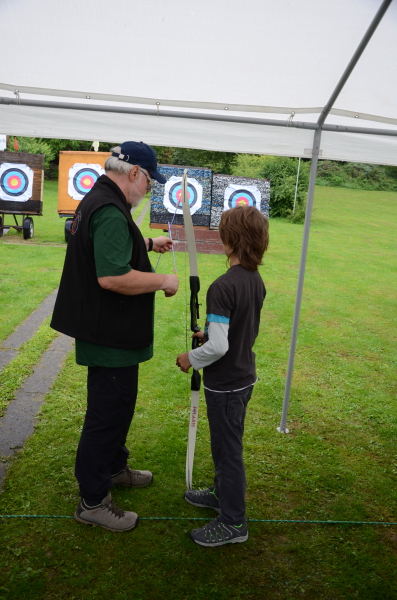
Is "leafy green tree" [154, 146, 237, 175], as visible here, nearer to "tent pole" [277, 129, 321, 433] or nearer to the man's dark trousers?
"tent pole" [277, 129, 321, 433]

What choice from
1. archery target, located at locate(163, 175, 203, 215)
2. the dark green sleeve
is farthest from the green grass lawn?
archery target, located at locate(163, 175, 203, 215)

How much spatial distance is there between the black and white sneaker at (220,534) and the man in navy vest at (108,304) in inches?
12.3

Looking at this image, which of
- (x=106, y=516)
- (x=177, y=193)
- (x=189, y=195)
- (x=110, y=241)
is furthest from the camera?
(x=189, y=195)

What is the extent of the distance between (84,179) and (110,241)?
893 centimetres

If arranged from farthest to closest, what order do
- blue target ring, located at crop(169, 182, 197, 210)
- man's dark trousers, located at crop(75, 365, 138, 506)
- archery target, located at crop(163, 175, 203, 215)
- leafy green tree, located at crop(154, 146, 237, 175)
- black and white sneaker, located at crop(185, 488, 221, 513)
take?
leafy green tree, located at crop(154, 146, 237, 175), archery target, located at crop(163, 175, 203, 215), blue target ring, located at crop(169, 182, 197, 210), black and white sneaker, located at crop(185, 488, 221, 513), man's dark trousers, located at crop(75, 365, 138, 506)

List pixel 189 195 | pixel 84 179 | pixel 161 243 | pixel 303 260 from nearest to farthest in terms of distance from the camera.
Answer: pixel 161 243 → pixel 303 260 → pixel 189 195 → pixel 84 179

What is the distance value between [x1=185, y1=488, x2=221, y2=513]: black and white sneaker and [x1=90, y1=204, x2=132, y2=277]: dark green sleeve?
1.17 m

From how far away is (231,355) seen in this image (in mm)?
1868

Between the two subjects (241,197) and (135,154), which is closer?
(135,154)

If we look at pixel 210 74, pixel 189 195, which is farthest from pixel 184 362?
pixel 189 195

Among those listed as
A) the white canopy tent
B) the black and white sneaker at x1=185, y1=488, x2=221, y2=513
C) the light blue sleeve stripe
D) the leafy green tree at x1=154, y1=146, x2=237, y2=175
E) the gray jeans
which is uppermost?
the leafy green tree at x1=154, y1=146, x2=237, y2=175

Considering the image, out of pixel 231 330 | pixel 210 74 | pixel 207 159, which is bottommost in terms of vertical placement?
pixel 231 330

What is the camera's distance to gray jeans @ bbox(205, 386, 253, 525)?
1.90m

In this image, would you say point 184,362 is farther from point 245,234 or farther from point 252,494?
point 252,494
